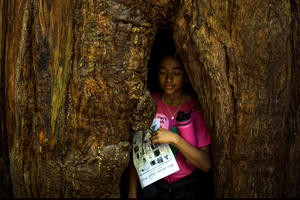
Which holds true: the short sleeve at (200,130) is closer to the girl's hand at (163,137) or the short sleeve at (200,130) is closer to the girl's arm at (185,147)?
the girl's arm at (185,147)

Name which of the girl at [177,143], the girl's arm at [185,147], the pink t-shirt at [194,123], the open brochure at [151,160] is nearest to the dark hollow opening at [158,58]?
the girl at [177,143]

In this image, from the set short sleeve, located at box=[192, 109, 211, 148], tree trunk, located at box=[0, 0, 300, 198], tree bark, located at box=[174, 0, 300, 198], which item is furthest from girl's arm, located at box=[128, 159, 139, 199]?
tree bark, located at box=[174, 0, 300, 198]

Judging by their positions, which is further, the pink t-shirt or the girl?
the pink t-shirt

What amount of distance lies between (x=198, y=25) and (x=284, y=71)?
0.61 meters

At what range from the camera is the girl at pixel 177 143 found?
1704 millimetres

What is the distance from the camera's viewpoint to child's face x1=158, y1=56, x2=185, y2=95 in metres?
1.92

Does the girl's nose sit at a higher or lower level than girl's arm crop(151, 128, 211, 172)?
higher

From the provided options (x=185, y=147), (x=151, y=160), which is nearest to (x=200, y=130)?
(x=185, y=147)

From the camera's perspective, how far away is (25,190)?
5.18 feet

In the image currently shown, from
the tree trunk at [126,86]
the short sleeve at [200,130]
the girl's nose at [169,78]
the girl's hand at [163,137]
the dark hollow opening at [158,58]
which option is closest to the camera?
the tree trunk at [126,86]

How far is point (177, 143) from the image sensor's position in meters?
1.68

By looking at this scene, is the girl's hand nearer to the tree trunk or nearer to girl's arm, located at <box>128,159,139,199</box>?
the tree trunk

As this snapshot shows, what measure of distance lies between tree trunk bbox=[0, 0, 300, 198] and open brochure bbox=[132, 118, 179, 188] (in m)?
0.25

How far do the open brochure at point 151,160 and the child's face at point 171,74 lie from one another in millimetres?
390
